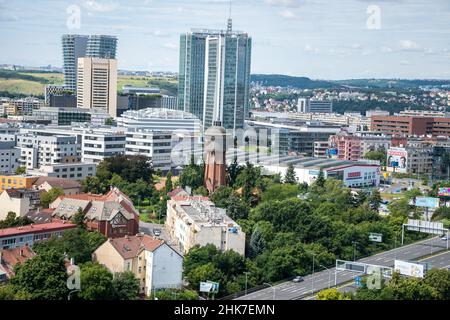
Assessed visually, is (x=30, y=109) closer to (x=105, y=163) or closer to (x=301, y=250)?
(x=105, y=163)

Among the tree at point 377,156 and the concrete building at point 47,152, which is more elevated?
the concrete building at point 47,152

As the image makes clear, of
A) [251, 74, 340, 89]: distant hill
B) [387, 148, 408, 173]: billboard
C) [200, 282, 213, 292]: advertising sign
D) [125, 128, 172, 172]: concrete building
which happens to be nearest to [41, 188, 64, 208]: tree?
[200, 282, 213, 292]: advertising sign

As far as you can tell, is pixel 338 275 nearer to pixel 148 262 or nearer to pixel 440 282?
pixel 440 282

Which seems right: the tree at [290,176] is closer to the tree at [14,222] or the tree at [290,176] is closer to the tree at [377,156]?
the tree at [377,156]

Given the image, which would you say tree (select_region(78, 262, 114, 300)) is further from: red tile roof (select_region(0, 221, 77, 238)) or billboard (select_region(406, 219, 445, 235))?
billboard (select_region(406, 219, 445, 235))

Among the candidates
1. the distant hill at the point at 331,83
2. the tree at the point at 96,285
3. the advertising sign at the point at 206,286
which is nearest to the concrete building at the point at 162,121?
the advertising sign at the point at 206,286

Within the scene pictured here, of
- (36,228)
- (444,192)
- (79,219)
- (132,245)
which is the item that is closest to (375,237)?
(132,245)

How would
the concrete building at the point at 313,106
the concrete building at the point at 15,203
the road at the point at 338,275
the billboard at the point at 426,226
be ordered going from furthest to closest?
the concrete building at the point at 313,106, the billboard at the point at 426,226, the concrete building at the point at 15,203, the road at the point at 338,275
